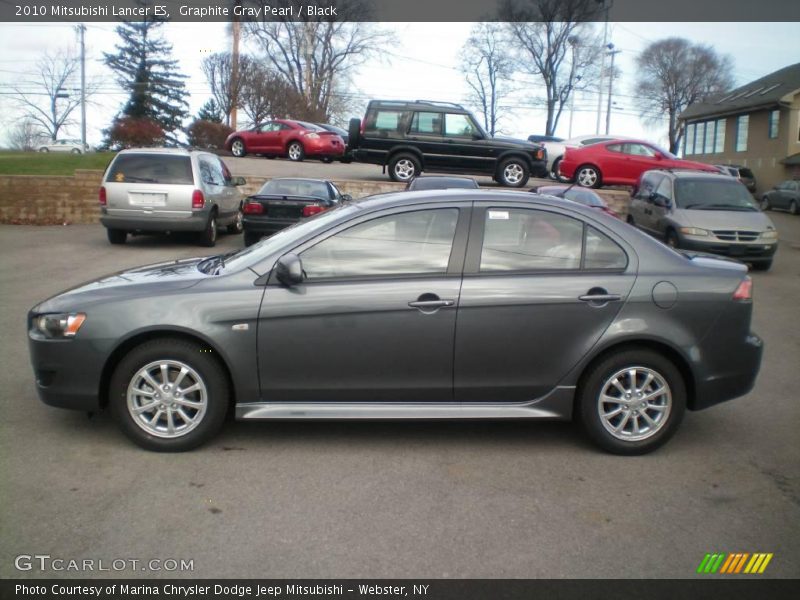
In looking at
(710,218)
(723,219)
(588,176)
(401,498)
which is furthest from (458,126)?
(401,498)

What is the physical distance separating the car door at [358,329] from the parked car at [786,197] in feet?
105

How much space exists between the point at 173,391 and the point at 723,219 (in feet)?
38.5

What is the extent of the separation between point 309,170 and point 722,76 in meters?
48.8

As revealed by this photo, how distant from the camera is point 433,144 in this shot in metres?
19.5

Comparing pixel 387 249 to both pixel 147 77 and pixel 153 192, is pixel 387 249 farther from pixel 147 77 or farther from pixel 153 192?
pixel 147 77

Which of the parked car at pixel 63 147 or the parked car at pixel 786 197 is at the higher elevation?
the parked car at pixel 63 147

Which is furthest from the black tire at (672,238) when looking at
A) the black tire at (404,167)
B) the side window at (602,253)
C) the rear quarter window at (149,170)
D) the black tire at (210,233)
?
the side window at (602,253)

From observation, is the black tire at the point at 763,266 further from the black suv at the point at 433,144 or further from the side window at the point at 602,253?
the side window at the point at 602,253

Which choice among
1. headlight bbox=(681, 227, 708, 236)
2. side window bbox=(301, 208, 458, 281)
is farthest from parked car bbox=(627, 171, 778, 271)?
side window bbox=(301, 208, 458, 281)

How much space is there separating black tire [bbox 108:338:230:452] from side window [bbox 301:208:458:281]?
0.86 metres

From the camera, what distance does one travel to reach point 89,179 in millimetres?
18422

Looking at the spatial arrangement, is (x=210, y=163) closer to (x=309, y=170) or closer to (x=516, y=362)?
(x=309, y=170)

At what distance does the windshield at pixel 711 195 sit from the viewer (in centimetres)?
1431

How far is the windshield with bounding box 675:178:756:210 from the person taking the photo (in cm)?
1431
